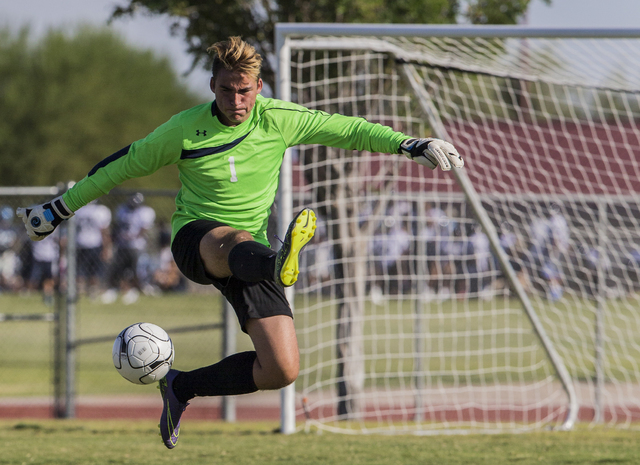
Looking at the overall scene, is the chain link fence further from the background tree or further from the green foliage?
the green foliage

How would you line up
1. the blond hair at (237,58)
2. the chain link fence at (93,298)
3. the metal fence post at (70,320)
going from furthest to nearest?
the chain link fence at (93,298), the metal fence post at (70,320), the blond hair at (237,58)

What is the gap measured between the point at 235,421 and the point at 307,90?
3421 mm

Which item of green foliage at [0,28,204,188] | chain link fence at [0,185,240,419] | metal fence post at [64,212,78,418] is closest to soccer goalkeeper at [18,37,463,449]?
chain link fence at [0,185,240,419]

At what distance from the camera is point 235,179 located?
4715 millimetres

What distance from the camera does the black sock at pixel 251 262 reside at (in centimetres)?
427

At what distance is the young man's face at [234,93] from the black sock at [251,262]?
2.48ft

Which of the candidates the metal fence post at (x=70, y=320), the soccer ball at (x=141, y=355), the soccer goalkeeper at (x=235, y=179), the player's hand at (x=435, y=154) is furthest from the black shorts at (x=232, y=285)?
the metal fence post at (x=70, y=320)

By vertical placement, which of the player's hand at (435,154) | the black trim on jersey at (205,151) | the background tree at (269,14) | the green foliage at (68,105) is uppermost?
the green foliage at (68,105)

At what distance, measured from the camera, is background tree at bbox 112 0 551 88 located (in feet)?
25.7

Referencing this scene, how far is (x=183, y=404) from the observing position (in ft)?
16.5

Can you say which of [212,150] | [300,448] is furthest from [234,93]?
[300,448]

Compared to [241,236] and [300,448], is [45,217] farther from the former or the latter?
[300,448]

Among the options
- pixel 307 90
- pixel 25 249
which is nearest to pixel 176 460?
pixel 307 90

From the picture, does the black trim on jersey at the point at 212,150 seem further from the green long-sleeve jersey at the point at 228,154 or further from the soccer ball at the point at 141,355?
the soccer ball at the point at 141,355
